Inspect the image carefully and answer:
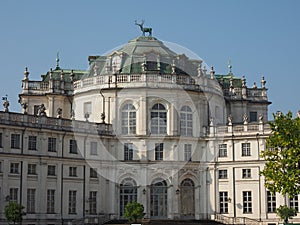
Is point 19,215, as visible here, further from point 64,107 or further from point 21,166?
point 64,107

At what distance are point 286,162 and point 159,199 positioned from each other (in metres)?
24.1

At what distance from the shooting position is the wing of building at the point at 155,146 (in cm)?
6844

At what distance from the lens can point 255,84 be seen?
84.2m

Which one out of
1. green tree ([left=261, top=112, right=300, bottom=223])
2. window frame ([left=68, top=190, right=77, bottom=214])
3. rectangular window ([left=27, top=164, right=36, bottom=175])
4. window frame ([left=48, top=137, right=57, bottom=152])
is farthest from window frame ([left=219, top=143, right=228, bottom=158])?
green tree ([left=261, top=112, right=300, bottom=223])

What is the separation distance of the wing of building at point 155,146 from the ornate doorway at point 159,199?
11 cm

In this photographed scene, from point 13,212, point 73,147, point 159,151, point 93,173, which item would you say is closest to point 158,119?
point 159,151

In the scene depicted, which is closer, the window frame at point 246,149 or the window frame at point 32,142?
the window frame at point 32,142

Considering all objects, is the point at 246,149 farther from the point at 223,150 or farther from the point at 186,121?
the point at 186,121

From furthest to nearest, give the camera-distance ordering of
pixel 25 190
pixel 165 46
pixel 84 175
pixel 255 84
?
pixel 255 84
pixel 165 46
pixel 84 175
pixel 25 190

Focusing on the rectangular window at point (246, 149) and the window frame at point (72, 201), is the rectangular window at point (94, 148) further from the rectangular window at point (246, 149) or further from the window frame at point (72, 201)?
the rectangular window at point (246, 149)

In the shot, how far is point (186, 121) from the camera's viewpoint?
7331 cm

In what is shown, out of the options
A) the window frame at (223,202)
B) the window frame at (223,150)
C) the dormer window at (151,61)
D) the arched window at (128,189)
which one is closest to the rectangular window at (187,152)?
the window frame at (223,150)

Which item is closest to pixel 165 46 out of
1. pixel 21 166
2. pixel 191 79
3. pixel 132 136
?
pixel 191 79

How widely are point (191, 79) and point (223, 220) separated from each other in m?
15.6
